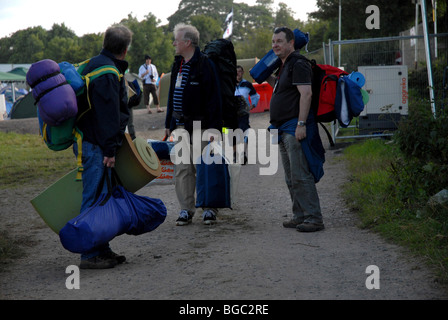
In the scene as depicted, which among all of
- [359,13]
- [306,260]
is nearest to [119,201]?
[306,260]

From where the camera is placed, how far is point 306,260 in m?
5.10

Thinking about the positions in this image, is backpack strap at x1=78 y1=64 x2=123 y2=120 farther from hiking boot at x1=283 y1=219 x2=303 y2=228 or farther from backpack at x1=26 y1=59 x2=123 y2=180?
hiking boot at x1=283 y1=219 x2=303 y2=228

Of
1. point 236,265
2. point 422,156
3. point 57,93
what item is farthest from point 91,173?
point 422,156

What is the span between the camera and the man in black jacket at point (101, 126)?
5.05 m

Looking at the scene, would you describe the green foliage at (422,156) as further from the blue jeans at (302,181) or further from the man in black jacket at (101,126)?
the man in black jacket at (101,126)

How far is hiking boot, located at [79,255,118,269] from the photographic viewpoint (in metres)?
5.16

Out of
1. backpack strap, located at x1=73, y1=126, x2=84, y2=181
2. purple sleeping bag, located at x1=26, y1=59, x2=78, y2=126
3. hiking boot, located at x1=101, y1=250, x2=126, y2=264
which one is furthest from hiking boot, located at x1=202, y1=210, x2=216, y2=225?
purple sleeping bag, located at x1=26, y1=59, x2=78, y2=126

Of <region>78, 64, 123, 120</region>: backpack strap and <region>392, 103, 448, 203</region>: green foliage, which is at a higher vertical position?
<region>78, 64, 123, 120</region>: backpack strap

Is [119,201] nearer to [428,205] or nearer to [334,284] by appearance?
[334,284]

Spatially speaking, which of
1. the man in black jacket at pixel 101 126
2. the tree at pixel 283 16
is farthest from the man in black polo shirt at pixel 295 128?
the tree at pixel 283 16

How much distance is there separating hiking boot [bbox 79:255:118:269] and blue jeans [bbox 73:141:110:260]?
0.04m

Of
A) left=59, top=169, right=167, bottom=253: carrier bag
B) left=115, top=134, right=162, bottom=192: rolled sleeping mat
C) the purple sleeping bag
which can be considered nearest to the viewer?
the purple sleeping bag

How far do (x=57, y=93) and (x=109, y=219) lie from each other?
106 cm

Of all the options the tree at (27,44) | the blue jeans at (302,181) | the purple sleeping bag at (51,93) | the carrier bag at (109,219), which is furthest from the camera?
the tree at (27,44)
